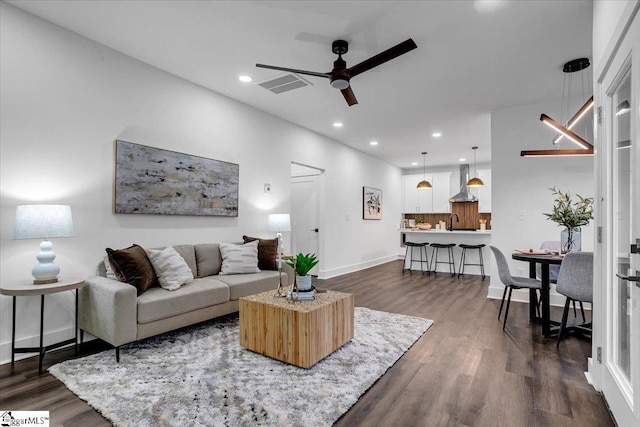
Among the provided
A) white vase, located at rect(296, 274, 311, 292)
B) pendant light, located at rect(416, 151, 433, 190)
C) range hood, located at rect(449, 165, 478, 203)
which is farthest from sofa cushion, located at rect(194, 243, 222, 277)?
range hood, located at rect(449, 165, 478, 203)

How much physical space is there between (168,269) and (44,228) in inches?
40.5

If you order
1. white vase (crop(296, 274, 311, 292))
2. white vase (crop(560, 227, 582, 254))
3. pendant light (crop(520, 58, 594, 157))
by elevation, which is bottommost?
white vase (crop(296, 274, 311, 292))

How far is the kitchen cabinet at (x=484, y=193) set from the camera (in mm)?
8844

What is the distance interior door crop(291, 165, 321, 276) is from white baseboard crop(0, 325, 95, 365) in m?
3.99

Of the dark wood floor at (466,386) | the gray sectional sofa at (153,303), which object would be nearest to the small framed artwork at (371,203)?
the dark wood floor at (466,386)

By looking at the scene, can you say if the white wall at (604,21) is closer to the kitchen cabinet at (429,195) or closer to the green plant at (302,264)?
the green plant at (302,264)

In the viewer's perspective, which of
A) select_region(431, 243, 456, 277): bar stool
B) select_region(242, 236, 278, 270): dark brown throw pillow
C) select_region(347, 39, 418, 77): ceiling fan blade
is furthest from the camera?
select_region(431, 243, 456, 277): bar stool

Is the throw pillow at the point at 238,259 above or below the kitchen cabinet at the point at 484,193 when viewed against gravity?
below

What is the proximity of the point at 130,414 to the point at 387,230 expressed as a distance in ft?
25.9

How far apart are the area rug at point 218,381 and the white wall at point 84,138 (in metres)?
0.93

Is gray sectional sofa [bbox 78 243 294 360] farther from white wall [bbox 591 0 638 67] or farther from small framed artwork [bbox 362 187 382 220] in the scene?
small framed artwork [bbox 362 187 382 220]

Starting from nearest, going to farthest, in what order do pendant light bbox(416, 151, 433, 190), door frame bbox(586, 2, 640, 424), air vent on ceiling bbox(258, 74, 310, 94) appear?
door frame bbox(586, 2, 640, 424), air vent on ceiling bbox(258, 74, 310, 94), pendant light bbox(416, 151, 433, 190)

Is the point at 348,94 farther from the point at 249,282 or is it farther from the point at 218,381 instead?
the point at 218,381

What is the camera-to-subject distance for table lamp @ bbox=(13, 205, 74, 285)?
2.39 metres
